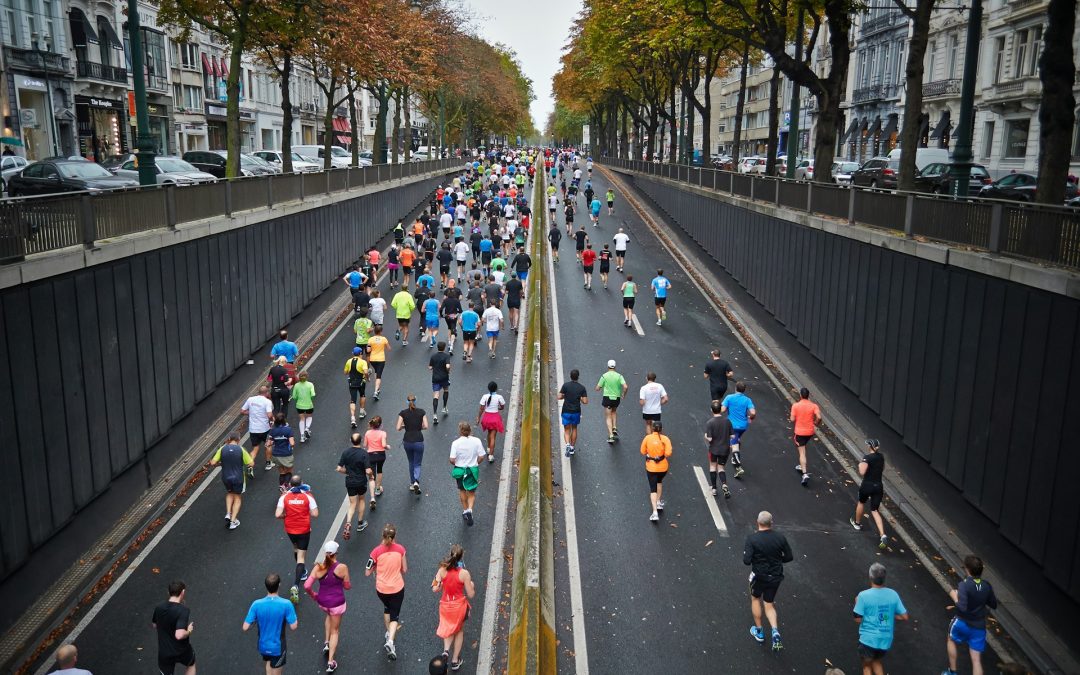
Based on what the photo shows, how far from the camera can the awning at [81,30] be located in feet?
146

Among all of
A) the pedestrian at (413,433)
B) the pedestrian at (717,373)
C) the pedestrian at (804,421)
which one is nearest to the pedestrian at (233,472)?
the pedestrian at (413,433)

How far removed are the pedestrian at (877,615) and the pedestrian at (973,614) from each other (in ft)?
2.60

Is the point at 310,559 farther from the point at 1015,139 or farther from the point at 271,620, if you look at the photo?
the point at 1015,139

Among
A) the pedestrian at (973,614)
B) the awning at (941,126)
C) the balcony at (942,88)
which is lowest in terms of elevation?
the pedestrian at (973,614)

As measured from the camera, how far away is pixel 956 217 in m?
13.7

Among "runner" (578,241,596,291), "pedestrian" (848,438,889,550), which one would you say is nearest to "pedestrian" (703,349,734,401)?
"pedestrian" (848,438,889,550)

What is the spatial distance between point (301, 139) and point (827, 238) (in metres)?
73.0

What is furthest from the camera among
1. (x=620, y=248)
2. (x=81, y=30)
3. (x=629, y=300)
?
(x=81, y=30)

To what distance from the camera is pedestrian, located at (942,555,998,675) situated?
9383 millimetres

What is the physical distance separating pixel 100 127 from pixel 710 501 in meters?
47.3

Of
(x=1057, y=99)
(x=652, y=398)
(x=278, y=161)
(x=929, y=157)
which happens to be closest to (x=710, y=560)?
(x=652, y=398)

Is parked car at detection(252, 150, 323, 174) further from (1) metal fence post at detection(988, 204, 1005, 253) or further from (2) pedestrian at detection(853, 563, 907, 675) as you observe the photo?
(2) pedestrian at detection(853, 563, 907, 675)

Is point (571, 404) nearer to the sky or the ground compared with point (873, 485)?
nearer to the sky

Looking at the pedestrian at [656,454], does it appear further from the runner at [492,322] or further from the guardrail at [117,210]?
the guardrail at [117,210]
